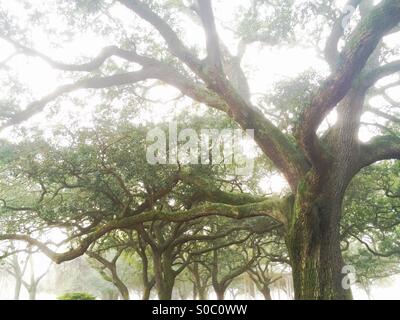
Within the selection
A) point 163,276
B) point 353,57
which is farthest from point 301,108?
point 163,276

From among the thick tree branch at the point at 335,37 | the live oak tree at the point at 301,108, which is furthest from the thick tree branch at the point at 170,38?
the thick tree branch at the point at 335,37

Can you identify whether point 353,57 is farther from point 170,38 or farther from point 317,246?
point 170,38

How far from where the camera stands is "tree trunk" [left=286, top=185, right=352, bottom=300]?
6648 mm

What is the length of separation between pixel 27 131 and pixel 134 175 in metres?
3.02

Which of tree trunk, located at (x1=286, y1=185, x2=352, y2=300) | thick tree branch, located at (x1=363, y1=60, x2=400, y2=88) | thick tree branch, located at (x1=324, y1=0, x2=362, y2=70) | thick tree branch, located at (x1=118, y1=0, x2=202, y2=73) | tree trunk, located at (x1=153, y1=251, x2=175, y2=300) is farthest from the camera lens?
tree trunk, located at (x1=153, y1=251, x2=175, y2=300)

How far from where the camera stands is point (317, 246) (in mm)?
6961

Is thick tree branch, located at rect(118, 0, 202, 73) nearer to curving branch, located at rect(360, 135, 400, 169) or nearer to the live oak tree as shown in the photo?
the live oak tree

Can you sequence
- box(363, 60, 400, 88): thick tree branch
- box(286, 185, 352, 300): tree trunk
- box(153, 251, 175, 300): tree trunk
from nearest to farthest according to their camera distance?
box(286, 185, 352, 300): tree trunk → box(363, 60, 400, 88): thick tree branch → box(153, 251, 175, 300): tree trunk

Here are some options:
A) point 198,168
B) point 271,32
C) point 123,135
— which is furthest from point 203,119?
point 271,32

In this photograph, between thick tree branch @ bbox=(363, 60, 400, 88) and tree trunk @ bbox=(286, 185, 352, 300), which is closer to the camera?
tree trunk @ bbox=(286, 185, 352, 300)

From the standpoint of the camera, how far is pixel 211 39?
7.11 meters

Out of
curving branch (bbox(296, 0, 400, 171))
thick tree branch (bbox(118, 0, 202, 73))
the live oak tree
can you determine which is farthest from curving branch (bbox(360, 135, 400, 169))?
thick tree branch (bbox(118, 0, 202, 73))
